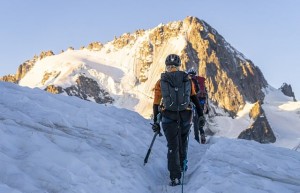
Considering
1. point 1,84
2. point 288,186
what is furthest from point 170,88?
point 1,84

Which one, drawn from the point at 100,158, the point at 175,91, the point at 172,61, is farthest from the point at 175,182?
the point at 172,61

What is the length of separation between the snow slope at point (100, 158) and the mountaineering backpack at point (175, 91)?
1625mm

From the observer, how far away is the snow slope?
8.47m

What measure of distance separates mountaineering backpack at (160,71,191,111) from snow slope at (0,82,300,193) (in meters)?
1.63

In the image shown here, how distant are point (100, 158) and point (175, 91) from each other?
224cm

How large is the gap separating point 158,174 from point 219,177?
1799 millimetres

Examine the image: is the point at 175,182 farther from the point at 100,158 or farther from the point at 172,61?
the point at 172,61

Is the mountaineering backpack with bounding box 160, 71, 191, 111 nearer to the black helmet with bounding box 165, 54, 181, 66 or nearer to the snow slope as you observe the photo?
the black helmet with bounding box 165, 54, 181, 66

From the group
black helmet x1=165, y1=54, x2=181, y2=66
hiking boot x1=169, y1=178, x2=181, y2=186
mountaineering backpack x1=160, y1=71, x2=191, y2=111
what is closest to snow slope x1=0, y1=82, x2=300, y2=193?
hiking boot x1=169, y1=178, x2=181, y2=186

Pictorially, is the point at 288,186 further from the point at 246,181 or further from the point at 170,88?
the point at 170,88

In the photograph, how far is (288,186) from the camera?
30.8 ft

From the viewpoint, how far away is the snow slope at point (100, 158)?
8.47 meters

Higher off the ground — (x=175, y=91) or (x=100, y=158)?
(x=175, y=91)

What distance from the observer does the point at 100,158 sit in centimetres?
1008
